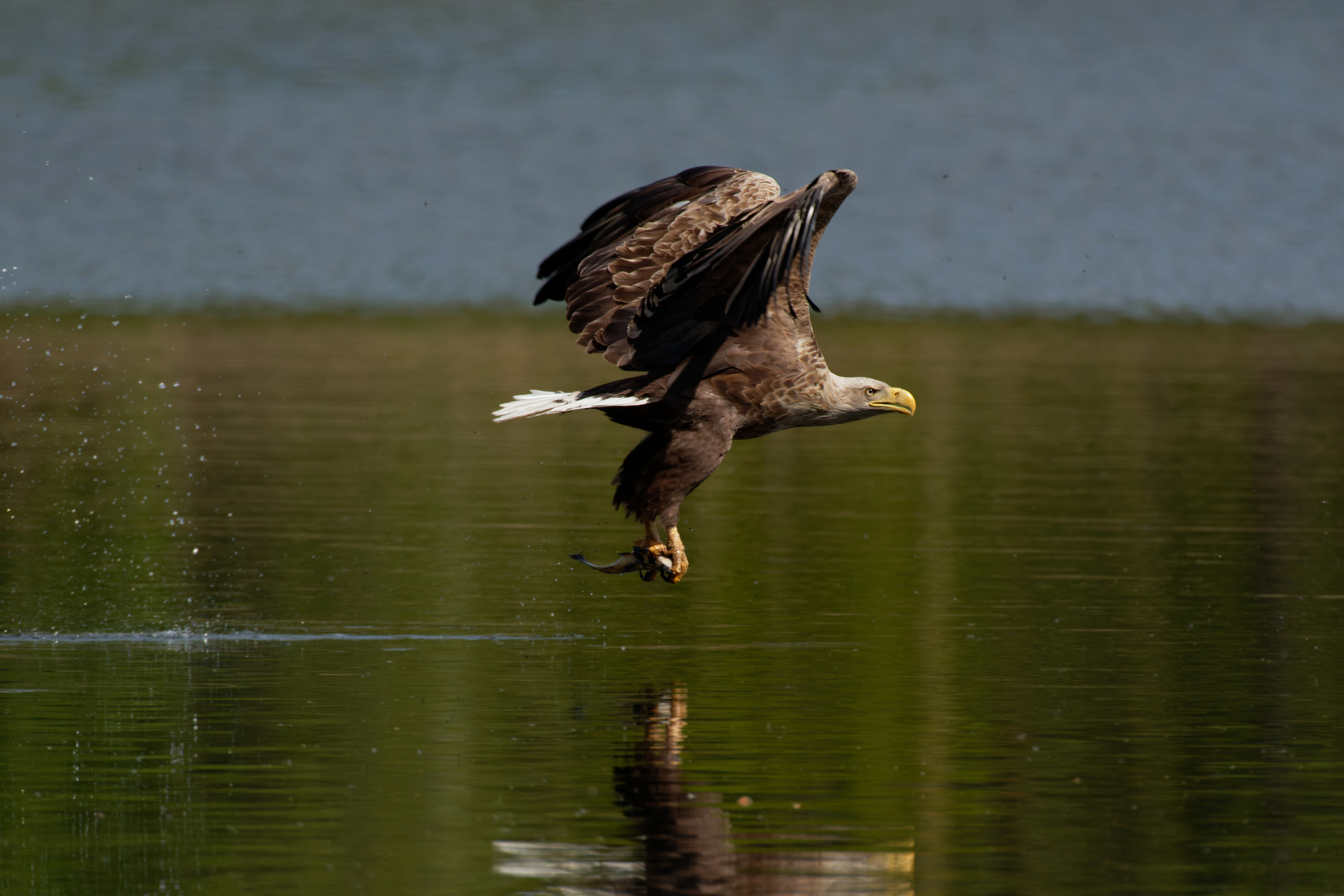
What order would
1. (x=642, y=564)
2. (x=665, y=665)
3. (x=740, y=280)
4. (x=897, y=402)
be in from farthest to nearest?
(x=897, y=402) → (x=665, y=665) → (x=642, y=564) → (x=740, y=280)

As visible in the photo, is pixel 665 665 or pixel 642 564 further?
pixel 665 665

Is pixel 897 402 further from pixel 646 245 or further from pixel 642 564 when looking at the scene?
pixel 642 564

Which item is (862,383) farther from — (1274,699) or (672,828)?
(672,828)

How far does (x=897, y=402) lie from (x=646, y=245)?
4.83ft

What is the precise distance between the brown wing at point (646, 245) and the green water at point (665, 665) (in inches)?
63.8

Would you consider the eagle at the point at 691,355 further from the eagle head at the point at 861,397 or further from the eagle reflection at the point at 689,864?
the eagle reflection at the point at 689,864

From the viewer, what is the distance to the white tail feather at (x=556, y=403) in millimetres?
10211

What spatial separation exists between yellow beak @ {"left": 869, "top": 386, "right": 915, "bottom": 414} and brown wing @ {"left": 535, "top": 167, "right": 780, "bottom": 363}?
114 centimetres

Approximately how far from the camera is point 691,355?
10.6 meters

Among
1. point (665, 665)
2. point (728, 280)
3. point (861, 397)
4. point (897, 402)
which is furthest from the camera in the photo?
point (897, 402)

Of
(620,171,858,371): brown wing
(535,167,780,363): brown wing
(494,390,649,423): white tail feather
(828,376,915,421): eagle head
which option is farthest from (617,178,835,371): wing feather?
(828,376,915,421): eagle head

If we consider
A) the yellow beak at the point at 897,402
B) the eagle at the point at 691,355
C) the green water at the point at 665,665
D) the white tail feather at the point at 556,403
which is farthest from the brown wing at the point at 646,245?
the green water at the point at 665,665

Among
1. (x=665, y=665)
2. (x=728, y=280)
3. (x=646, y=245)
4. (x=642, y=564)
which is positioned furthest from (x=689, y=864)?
(x=646, y=245)

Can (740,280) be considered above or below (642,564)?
above
